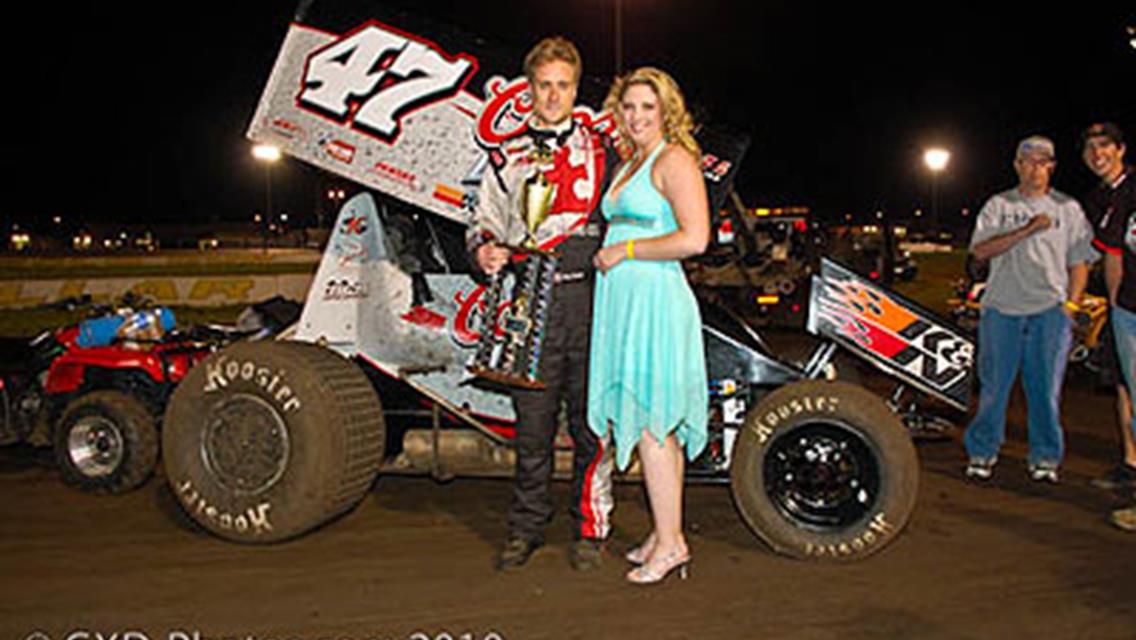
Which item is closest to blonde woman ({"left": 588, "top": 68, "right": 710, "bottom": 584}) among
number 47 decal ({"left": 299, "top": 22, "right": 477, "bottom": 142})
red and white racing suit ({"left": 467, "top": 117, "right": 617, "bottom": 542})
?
red and white racing suit ({"left": 467, "top": 117, "right": 617, "bottom": 542})

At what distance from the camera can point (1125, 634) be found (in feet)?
10.3

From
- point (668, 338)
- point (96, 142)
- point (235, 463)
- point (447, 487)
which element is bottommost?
point (447, 487)

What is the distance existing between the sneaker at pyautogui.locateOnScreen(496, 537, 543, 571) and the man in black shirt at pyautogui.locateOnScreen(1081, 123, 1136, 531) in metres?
2.94

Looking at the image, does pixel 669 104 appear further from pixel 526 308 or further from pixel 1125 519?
pixel 1125 519

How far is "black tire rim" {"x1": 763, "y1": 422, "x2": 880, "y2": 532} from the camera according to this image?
3795 mm

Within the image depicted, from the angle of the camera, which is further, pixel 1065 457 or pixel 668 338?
pixel 1065 457

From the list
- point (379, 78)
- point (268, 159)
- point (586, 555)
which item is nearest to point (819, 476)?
point (586, 555)

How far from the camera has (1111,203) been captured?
15.9 ft

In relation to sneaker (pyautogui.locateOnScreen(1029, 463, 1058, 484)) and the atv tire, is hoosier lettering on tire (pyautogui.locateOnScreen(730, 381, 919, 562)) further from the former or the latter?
the atv tire

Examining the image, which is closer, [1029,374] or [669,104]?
[669,104]

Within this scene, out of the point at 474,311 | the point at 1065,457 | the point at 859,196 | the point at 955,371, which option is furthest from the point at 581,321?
the point at 859,196

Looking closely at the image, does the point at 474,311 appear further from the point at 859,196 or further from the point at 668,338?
the point at 859,196

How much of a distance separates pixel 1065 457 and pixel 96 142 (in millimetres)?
74265

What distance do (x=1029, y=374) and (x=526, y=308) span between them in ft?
10.9
